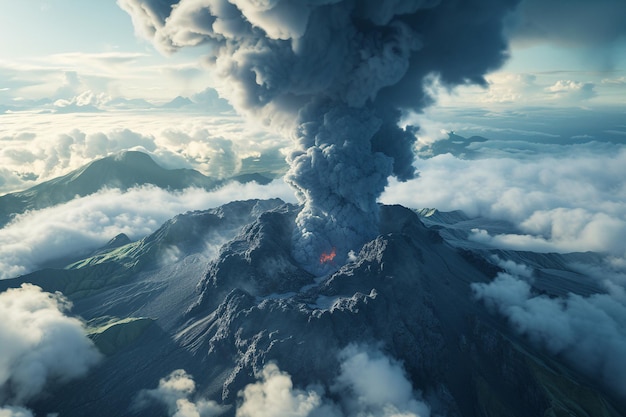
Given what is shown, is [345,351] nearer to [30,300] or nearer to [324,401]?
[324,401]

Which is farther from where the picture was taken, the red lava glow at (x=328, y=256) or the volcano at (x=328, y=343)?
the red lava glow at (x=328, y=256)

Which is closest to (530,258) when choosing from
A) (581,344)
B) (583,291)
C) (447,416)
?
(583,291)

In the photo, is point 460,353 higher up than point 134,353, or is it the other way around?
point 460,353

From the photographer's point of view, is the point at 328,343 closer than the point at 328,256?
Yes

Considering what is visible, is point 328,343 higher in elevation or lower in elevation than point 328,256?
lower

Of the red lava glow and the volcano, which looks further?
the red lava glow
